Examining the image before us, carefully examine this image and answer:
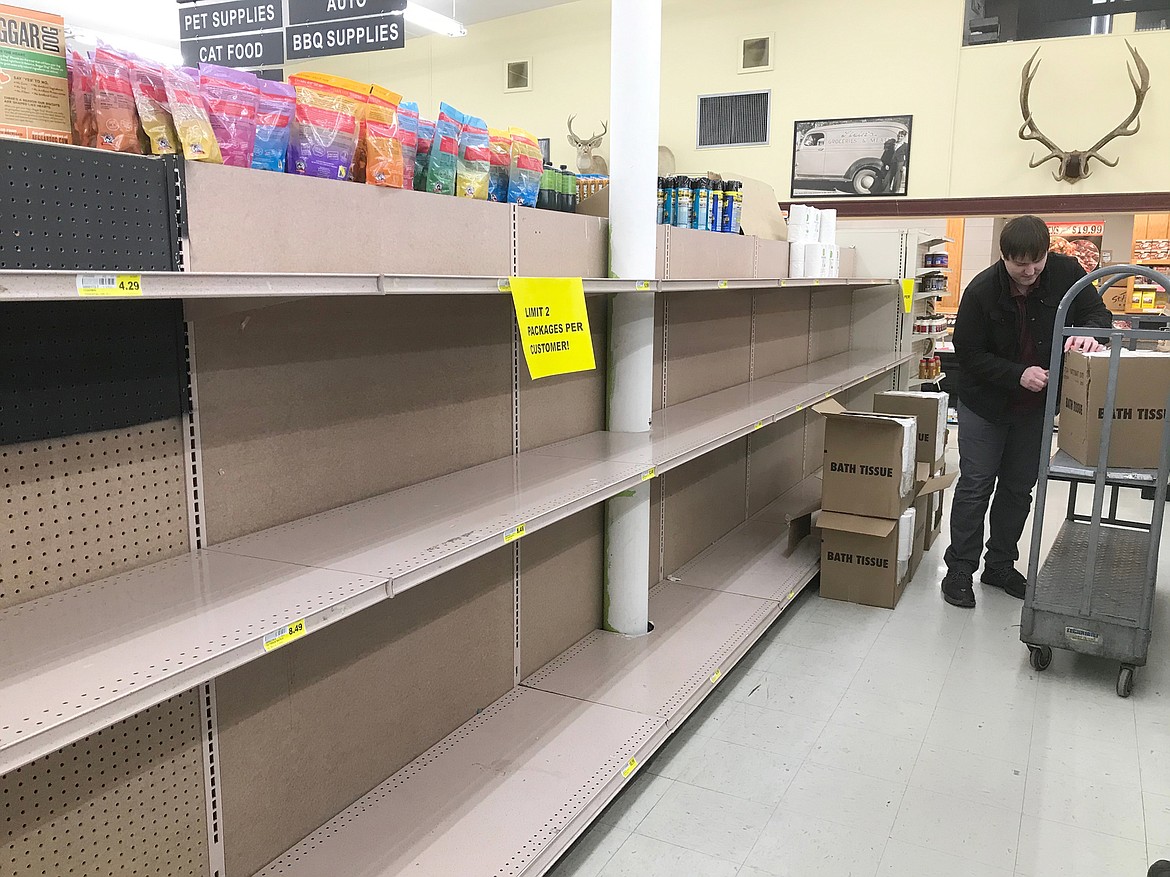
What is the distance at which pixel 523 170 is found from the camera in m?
2.55

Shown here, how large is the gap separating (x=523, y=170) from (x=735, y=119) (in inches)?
280

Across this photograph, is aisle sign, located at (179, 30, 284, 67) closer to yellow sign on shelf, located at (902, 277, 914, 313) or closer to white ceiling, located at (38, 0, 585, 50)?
white ceiling, located at (38, 0, 585, 50)

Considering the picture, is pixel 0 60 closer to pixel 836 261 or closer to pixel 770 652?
pixel 770 652

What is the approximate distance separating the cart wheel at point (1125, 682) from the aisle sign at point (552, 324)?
235 cm

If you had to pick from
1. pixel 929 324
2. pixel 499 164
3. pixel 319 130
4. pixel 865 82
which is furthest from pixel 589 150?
pixel 319 130

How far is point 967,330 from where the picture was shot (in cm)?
400

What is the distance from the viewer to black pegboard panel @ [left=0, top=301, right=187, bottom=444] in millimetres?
1420

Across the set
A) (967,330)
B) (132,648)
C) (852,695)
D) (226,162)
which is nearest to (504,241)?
(226,162)

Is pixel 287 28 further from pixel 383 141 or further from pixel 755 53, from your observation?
pixel 755 53

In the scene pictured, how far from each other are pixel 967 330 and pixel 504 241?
2485 millimetres

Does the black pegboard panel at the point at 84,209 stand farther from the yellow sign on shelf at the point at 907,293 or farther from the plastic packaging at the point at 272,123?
the yellow sign on shelf at the point at 907,293

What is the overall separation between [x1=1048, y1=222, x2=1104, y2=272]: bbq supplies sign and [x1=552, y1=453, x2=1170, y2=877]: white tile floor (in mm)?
7187

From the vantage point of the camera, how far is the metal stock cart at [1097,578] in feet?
9.83

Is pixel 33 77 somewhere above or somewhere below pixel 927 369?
above
